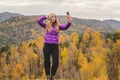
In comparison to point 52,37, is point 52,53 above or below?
below

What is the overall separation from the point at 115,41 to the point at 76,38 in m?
19.2

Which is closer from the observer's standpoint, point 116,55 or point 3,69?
point 116,55

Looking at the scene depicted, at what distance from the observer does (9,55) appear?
341 ft

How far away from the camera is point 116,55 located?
281 ft

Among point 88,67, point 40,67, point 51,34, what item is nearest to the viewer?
point 51,34

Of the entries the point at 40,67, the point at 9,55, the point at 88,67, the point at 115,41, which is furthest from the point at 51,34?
the point at 9,55

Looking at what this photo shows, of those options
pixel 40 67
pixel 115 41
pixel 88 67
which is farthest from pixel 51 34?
pixel 40 67

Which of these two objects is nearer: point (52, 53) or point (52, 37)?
point (52, 37)

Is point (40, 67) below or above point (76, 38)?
below

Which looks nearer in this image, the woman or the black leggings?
the woman

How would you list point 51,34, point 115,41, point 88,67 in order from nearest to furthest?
point 51,34
point 88,67
point 115,41

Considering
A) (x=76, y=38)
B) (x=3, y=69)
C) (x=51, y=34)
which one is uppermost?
(x=51, y=34)

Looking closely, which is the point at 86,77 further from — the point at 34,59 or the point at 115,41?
the point at 34,59

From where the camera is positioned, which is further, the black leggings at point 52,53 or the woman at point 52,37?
the black leggings at point 52,53
